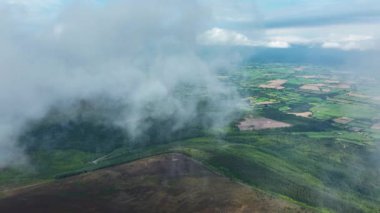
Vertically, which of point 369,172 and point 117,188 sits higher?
point 117,188

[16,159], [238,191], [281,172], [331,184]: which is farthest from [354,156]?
Answer: [16,159]

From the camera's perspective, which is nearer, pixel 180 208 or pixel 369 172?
pixel 180 208

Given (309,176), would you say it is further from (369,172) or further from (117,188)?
(117,188)

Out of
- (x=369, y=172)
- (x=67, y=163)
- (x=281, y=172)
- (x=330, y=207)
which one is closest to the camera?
(x=330, y=207)

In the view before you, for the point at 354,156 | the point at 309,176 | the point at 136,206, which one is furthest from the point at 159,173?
the point at 354,156

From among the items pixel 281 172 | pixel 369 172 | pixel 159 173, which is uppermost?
pixel 159 173

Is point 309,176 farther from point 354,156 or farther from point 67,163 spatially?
point 67,163

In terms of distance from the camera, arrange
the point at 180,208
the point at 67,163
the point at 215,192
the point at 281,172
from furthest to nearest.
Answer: the point at 67,163, the point at 281,172, the point at 215,192, the point at 180,208
